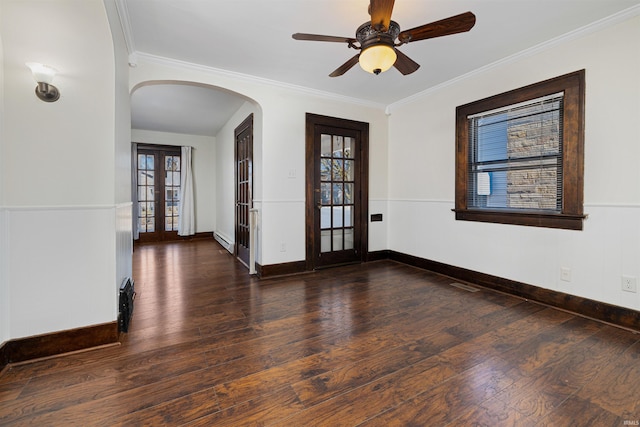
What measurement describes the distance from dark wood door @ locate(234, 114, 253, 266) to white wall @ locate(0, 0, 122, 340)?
2.18 m

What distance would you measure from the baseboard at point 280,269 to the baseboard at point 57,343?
1.75m

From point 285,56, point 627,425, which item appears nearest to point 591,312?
point 627,425

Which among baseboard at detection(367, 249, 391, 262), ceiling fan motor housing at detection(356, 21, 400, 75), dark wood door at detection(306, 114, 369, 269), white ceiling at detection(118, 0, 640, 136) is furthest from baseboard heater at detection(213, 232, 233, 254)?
ceiling fan motor housing at detection(356, 21, 400, 75)

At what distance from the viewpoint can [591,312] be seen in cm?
235

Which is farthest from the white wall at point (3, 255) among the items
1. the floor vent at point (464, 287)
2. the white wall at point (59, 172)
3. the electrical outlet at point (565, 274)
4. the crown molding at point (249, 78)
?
the electrical outlet at point (565, 274)

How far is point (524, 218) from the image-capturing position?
279cm

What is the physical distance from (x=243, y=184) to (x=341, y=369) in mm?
3520

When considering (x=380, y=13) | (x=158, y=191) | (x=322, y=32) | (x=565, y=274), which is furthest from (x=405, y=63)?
(x=158, y=191)

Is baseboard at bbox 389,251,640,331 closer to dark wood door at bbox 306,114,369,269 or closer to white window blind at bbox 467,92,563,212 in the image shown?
white window blind at bbox 467,92,563,212

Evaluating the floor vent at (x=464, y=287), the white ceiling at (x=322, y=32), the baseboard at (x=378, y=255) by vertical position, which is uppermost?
the white ceiling at (x=322, y=32)

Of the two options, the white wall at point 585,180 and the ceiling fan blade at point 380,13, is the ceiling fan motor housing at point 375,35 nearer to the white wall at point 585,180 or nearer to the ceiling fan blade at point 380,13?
the ceiling fan blade at point 380,13

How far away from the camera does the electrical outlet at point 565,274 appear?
2504mm

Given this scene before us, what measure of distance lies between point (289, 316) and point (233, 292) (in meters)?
0.92

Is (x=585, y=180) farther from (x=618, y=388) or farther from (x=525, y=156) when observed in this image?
(x=618, y=388)
